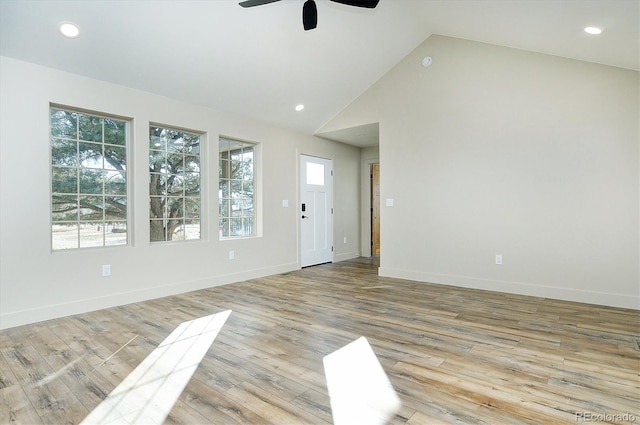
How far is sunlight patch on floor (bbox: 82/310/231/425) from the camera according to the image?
5.58ft

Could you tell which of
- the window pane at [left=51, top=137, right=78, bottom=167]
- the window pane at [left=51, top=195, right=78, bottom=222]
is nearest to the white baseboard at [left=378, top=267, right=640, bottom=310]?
the window pane at [left=51, top=195, right=78, bottom=222]

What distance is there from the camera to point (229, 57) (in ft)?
12.6

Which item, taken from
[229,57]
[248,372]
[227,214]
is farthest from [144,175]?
[248,372]

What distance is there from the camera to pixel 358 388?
196 cm

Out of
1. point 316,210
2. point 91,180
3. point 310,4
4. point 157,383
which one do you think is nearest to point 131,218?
point 91,180

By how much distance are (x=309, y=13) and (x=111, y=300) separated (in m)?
3.48

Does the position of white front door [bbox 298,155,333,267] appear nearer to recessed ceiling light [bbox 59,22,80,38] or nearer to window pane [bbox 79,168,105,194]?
window pane [bbox 79,168,105,194]

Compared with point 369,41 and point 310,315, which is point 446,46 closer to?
point 369,41

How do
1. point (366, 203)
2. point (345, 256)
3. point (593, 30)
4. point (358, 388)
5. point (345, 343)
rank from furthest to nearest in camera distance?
1. point (366, 203)
2. point (345, 256)
3. point (593, 30)
4. point (345, 343)
5. point (358, 388)

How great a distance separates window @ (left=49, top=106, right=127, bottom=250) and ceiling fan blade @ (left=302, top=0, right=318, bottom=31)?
248 cm

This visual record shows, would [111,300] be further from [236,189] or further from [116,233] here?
[236,189]

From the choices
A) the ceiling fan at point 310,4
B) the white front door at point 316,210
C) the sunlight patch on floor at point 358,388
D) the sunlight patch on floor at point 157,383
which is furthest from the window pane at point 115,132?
the sunlight patch on floor at point 358,388

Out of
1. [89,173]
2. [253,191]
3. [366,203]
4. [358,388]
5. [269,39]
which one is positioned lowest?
[358,388]

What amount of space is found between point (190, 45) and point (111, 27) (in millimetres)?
713
